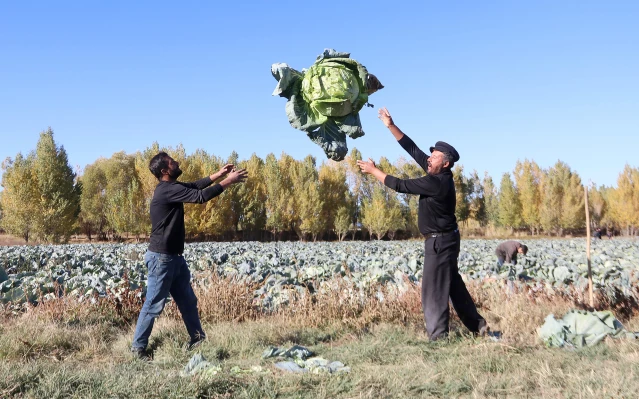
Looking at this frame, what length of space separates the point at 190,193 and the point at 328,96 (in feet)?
5.70

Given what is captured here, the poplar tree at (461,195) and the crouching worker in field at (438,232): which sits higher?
the poplar tree at (461,195)

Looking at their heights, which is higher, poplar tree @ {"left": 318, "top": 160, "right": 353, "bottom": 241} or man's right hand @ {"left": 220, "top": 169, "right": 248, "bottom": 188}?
poplar tree @ {"left": 318, "top": 160, "right": 353, "bottom": 241}

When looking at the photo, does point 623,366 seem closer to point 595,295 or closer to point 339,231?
point 595,295

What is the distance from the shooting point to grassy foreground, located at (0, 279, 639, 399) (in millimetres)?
3365

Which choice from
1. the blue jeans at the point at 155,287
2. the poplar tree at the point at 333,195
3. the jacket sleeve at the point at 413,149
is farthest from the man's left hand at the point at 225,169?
the poplar tree at the point at 333,195

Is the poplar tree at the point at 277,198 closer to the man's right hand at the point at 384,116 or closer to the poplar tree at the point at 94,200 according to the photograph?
the poplar tree at the point at 94,200

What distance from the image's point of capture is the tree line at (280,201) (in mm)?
37125

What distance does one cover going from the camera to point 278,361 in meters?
4.38

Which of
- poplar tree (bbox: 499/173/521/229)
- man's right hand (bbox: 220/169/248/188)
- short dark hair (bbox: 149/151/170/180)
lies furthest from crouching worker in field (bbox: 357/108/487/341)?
poplar tree (bbox: 499/173/521/229)

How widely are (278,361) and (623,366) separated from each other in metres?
2.96

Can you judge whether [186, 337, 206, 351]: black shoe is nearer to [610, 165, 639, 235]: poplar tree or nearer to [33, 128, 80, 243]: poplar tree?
[33, 128, 80, 243]: poplar tree

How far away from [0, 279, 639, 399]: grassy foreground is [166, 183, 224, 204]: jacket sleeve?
1544mm

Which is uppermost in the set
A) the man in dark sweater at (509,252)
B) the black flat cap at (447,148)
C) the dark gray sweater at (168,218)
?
the black flat cap at (447,148)

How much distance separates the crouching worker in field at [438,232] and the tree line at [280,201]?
29.5 meters
